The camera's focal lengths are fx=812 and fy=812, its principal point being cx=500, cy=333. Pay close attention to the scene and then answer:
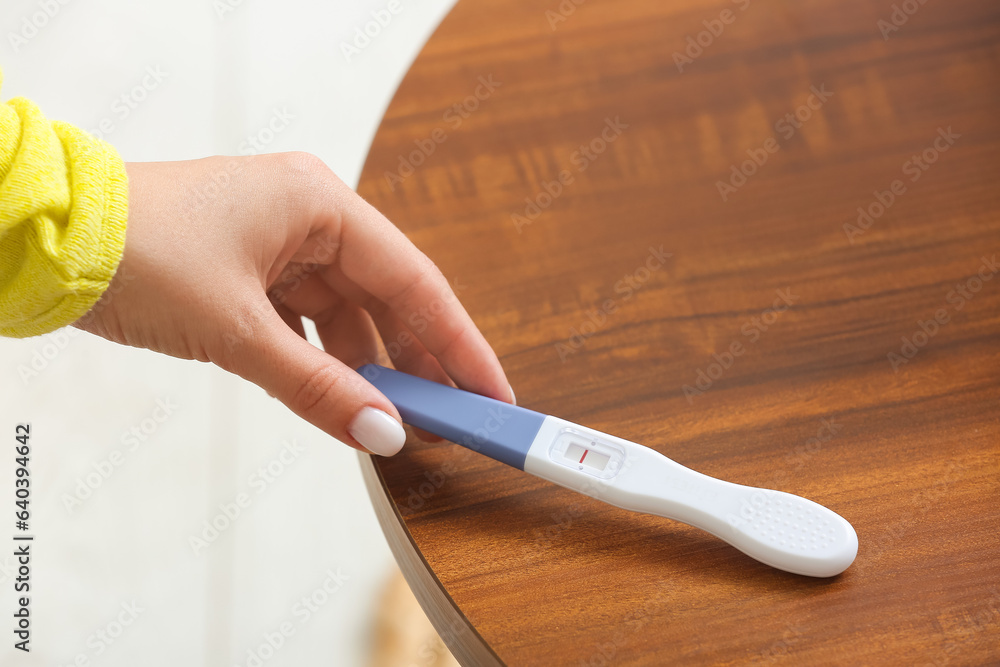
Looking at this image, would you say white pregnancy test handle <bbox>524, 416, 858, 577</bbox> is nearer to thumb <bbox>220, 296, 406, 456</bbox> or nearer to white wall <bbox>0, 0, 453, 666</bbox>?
thumb <bbox>220, 296, 406, 456</bbox>

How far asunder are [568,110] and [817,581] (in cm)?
40

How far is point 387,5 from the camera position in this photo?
5.58 ft

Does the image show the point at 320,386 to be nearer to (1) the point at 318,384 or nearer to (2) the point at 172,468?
(1) the point at 318,384

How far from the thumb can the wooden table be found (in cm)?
4

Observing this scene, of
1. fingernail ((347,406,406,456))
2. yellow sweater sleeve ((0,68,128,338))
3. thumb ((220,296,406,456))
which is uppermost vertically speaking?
yellow sweater sleeve ((0,68,128,338))

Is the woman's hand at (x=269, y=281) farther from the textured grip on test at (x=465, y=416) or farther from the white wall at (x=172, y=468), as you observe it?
the white wall at (x=172, y=468)

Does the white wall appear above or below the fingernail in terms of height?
below

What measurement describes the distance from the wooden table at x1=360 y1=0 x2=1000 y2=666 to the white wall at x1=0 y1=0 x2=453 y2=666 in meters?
0.66

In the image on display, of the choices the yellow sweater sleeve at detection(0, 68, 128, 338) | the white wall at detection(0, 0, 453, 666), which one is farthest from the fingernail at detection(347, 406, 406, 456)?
the white wall at detection(0, 0, 453, 666)

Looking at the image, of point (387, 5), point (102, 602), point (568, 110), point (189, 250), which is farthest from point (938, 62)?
point (387, 5)

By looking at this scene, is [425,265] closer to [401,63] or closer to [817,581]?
[817,581]

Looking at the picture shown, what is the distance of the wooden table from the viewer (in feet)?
1.46

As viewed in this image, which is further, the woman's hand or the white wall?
the white wall

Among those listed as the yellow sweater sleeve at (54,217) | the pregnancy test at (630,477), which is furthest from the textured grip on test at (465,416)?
the yellow sweater sleeve at (54,217)
